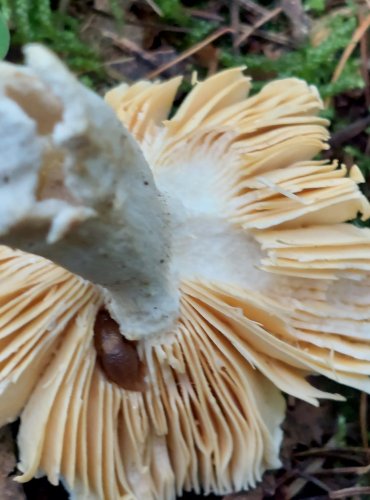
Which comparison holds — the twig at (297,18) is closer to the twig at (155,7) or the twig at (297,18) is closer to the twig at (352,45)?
the twig at (352,45)

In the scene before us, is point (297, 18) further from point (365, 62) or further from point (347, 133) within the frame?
point (347, 133)

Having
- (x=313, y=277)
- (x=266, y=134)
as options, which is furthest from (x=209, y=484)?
(x=266, y=134)

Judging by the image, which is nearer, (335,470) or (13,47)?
(335,470)

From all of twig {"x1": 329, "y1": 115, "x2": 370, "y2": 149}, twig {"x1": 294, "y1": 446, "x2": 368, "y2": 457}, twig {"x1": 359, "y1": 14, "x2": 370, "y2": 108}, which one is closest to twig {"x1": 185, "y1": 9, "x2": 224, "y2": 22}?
twig {"x1": 359, "y1": 14, "x2": 370, "y2": 108}

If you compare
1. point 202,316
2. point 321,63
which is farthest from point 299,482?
point 321,63

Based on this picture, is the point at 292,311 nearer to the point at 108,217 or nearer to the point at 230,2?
the point at 108,217

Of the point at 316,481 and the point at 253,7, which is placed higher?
the point at 253,7

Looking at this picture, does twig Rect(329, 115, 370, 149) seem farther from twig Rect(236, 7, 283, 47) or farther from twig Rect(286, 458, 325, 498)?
twig Rect(286, 458, 325, 498)
